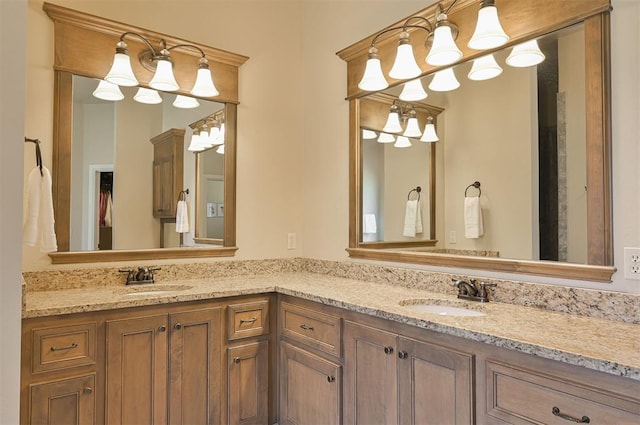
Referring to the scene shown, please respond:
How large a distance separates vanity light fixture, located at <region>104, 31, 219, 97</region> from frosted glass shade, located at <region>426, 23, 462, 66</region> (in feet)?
4.56

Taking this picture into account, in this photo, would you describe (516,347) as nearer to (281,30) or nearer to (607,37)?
(607,37)

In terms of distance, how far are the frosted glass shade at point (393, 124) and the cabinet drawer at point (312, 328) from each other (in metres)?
1.22

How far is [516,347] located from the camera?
1.27m

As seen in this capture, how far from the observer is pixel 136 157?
8.34 feet

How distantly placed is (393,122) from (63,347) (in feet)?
6.87

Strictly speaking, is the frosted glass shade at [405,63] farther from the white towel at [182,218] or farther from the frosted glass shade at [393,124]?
the white towel at [182,218]

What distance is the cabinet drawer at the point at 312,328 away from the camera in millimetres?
1997

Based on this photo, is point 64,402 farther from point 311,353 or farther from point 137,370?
point 311,353

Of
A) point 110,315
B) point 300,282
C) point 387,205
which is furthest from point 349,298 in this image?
point 110,315

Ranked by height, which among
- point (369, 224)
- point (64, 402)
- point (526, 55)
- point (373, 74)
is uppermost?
point (373, 74)

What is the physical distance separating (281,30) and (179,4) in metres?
0.78

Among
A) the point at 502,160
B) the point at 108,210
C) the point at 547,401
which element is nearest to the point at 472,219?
the point at 502,160

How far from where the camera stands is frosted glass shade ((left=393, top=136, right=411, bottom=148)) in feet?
8.11

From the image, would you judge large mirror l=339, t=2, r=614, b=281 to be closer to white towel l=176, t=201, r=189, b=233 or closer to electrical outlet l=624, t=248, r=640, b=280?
electrical outlet l=624, t=248, r=640, b=280
